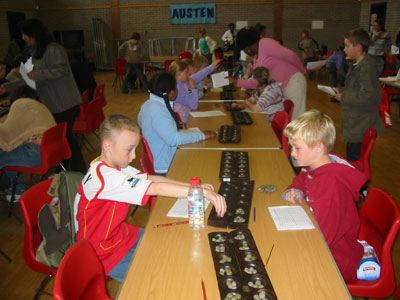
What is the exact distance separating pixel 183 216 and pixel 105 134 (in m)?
0.52

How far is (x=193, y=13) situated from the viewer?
13367 millimetres

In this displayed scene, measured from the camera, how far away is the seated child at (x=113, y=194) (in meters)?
1.54

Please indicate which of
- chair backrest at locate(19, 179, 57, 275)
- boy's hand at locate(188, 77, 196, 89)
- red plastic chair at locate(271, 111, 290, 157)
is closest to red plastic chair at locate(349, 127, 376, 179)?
red plastic chair at locate(271, 111, 290, 157)

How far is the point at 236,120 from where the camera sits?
3.25m

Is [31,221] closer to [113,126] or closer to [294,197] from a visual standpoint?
[113,126]

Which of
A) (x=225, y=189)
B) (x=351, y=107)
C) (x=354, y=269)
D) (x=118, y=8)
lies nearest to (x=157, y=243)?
(x=225, y=189)

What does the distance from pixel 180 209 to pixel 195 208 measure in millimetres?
194

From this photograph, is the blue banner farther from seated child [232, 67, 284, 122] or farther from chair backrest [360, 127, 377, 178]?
chair backrest [360, 127, 377, 178]

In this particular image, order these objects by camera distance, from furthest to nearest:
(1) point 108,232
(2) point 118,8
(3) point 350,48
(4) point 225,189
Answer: (2) point 118,8
(3) point 350,48
(4) point 225,189
(1) point 108,232

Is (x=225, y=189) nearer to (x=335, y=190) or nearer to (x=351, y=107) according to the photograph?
(x=335, y=190)

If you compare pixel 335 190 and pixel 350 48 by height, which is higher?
pixel 350 48

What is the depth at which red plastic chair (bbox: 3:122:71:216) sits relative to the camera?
3.06m

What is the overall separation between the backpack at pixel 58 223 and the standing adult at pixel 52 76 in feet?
6.76

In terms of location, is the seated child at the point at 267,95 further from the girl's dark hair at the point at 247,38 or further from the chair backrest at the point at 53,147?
the chair backrest at the point at 53,147
